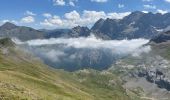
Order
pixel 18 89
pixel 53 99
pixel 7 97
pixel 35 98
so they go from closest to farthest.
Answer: pixel 7 97, pixel 35 98, pixel 18 89, pixel 53 99

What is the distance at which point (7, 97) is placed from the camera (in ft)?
214

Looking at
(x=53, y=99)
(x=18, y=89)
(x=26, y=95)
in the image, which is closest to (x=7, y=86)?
(x=18, y=89)

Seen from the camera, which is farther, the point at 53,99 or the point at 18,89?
the point at 53,99

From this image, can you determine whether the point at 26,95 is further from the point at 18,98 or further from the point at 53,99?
the point at 53,99

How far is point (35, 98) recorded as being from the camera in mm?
71000

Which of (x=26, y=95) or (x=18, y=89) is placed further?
(x=18, y=89)

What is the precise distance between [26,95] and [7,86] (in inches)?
366

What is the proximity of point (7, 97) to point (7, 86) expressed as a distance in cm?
1386

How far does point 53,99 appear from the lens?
9325 cm

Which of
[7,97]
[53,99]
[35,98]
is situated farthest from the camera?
[53,99]

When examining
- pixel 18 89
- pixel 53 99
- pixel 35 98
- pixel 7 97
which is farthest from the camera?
pixel 53 99

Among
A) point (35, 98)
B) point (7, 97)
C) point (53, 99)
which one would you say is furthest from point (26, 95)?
point (53, 99)

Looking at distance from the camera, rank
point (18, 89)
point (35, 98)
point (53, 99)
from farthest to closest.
Result: point (53, 99)
point (18, 89)
point (35, 98)

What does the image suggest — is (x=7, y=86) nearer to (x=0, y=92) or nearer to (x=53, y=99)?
(x=0, y=92)
